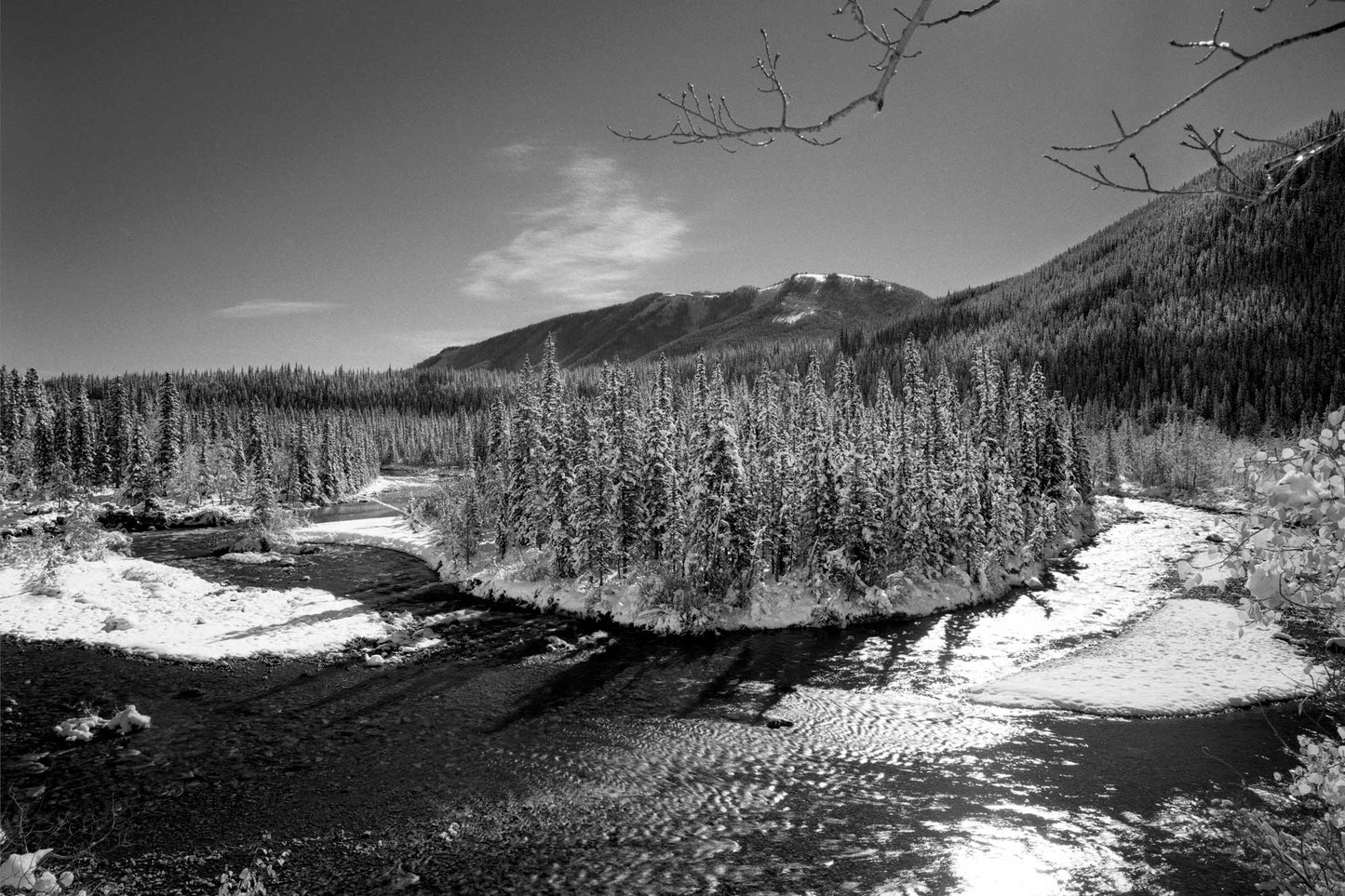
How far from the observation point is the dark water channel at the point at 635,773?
643 inches

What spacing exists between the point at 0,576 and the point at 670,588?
127ft

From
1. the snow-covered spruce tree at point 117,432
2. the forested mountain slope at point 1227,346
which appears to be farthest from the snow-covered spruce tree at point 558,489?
the forested mountain slope at point 1227,346

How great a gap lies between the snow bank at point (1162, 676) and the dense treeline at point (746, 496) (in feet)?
40.9

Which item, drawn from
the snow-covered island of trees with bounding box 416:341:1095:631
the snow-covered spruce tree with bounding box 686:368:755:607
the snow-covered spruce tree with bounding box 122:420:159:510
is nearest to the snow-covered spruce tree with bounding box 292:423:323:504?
the snow-covered spruce tree with bounding box 122:420:159:510

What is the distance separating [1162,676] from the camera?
28.1 metres

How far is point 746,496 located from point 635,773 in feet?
71.8

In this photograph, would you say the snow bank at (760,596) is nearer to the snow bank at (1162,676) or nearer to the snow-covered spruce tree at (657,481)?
the snow-covered spruce tree at (657,481)

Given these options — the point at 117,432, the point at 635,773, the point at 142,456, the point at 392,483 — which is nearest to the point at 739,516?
the point at 635,773

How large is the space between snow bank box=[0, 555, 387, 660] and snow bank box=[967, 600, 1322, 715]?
31059 mm

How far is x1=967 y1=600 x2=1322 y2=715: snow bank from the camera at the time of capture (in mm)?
25734

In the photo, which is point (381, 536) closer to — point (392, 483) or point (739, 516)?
point (739, 516)

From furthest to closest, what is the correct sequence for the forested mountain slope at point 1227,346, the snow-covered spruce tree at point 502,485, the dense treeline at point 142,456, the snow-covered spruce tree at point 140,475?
the forested mountain slope at point 1227,346 < the dense treeline at point 142,456 < the snow-covered spruce tree at point 140,475 < the snow-covered spruce tree at point 502,485

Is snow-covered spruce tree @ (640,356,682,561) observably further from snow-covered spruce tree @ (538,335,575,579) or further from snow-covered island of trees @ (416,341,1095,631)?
snow-covered spruce tree @ (538,335,575,579)

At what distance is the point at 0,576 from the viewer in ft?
125
